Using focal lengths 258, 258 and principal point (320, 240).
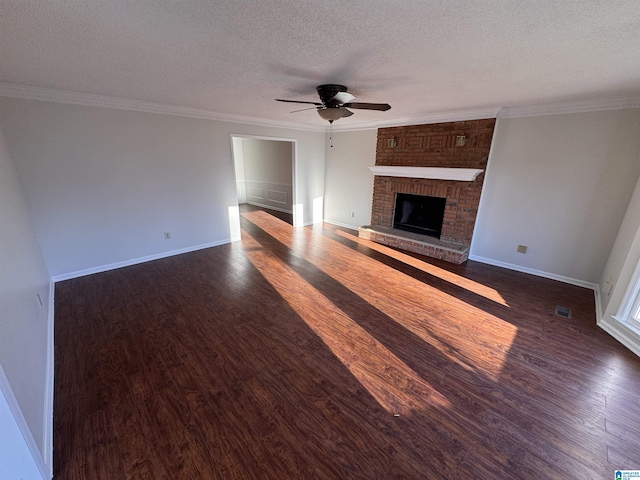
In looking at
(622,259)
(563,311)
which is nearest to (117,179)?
(563,311)

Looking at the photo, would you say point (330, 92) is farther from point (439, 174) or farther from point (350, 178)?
point (350, 178)

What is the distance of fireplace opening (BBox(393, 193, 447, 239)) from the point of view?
4754mm

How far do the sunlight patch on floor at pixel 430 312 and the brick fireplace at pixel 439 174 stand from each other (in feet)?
2.54

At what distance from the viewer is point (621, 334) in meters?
2.47

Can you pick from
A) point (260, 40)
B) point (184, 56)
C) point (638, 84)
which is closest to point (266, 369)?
point (260, 40)

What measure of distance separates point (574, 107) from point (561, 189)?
0.99m

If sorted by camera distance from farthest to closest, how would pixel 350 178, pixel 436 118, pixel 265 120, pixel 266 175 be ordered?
pixel 266 175, pixel 350 178, pixel 265 120, pixel 436 118

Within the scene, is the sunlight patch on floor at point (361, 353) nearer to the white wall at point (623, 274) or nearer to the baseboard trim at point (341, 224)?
the white wall at point (623, 274)

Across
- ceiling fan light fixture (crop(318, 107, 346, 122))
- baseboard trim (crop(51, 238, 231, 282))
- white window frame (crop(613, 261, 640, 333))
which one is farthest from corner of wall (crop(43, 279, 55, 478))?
white window frame (crop(613, 261, 640, 333))

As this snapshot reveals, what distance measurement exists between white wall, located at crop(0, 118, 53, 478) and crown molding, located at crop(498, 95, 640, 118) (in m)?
5.29

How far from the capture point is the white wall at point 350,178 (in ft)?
18.0

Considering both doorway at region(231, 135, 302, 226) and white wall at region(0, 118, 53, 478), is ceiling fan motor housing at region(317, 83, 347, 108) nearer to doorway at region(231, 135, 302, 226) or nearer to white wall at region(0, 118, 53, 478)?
white wall at region(0, 118, 53, 478)

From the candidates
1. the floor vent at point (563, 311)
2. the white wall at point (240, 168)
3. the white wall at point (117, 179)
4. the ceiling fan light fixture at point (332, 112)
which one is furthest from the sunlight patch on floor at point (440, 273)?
the white wall at point (240, 168)

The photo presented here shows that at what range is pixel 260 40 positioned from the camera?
1.72 meters
